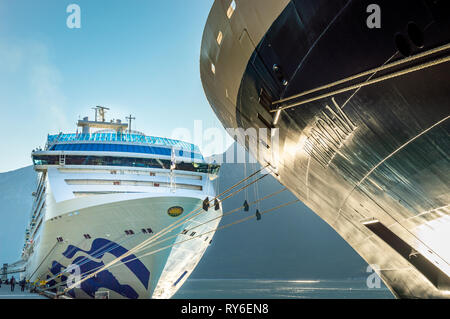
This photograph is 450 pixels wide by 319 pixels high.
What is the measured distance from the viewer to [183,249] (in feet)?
68.3

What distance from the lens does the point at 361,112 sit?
17.0ft

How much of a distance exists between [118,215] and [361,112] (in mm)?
15312

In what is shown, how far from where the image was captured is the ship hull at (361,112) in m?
4.24

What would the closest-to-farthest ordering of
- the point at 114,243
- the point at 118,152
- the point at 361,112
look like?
the point at 361,112 < the point at 114,243 < the point at 118,152

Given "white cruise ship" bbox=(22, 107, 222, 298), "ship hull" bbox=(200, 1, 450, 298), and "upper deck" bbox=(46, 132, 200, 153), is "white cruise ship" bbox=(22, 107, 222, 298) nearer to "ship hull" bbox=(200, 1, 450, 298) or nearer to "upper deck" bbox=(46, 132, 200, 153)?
"upper deck" bbox=(46, 132, 200, 153)

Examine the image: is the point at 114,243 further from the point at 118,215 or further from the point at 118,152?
the point at 118,152

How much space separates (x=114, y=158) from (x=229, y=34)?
15139 mm

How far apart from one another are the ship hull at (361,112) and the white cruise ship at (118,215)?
10.8 m

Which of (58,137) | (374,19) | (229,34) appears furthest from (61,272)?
(374,19)

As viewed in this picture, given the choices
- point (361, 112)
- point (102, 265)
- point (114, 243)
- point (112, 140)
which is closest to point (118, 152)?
point (112, 140)

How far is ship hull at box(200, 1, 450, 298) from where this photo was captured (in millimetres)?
4238

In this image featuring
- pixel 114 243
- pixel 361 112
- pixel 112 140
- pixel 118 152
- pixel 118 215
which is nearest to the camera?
pixel 361 112

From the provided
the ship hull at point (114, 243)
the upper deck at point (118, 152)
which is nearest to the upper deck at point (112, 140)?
the upper deck at point (118, 152)
